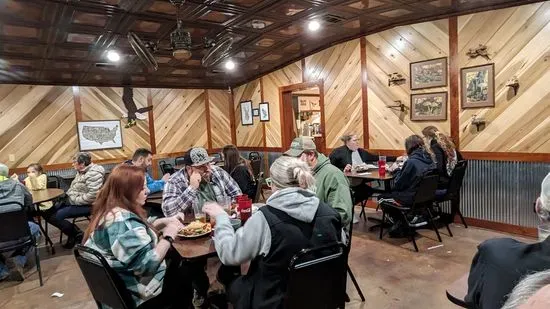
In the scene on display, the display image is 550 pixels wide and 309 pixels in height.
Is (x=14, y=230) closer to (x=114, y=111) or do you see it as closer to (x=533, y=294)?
(x=533, y=294)

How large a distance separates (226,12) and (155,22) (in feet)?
2.73

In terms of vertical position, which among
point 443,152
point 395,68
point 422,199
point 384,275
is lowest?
point 384,275

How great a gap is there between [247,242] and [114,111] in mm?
6233

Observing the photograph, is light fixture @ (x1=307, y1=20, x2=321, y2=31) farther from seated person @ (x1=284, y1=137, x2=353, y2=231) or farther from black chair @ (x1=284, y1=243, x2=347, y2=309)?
black chair @ (x1=284, y1=243, x2=347, y2=309)

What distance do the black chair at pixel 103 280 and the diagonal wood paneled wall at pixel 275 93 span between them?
5.59m

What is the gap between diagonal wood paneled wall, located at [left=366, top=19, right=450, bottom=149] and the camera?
15.8ft

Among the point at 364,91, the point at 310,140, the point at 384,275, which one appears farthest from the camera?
the point at 364,91

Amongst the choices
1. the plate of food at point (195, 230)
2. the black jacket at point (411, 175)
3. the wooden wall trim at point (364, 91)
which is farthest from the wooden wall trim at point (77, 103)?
the black jacket at point (411, 175)

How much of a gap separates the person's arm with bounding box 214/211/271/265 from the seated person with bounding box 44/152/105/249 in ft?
10.3

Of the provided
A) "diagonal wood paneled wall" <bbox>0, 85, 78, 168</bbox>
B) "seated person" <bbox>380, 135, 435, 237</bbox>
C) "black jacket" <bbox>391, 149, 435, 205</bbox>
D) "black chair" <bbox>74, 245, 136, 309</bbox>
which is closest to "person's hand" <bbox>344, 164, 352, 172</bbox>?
"seated person" <bbox>380, 135, 435, 237</bbox>

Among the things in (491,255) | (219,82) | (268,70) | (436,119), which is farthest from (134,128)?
(491,255)

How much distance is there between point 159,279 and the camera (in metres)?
1.89

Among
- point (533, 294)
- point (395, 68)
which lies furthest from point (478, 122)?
point (533, 294)

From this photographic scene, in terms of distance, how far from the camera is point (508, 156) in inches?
168
